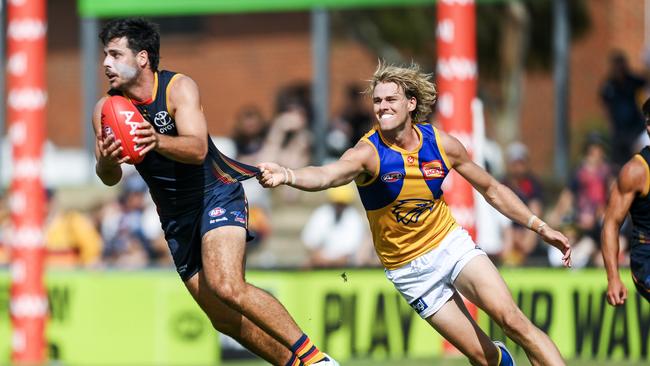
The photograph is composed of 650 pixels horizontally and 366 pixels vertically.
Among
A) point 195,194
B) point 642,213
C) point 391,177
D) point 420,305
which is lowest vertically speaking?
point 420,305

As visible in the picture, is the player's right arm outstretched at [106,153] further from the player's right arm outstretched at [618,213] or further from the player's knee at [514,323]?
the player's right arm outstretched at [618,213]

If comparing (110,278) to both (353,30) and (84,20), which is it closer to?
(84,20)

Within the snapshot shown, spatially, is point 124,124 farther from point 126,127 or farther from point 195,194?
point 195,194

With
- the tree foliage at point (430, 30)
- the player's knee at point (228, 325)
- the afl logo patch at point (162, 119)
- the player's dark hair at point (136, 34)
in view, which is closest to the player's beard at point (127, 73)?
the player's dark hair at point (136, 34)

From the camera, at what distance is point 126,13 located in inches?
725

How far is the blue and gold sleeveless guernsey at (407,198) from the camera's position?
789cm

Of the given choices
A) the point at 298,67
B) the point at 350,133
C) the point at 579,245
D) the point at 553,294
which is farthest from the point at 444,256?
the point at 298,67

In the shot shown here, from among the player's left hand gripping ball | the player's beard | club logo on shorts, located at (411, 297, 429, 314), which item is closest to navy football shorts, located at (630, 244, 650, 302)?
club logo on shorts, located at (411, 297, 429, 314)

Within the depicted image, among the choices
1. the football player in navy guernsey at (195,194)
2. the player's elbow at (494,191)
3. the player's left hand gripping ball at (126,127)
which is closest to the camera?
the player's left hand gripping ball at (126,127)

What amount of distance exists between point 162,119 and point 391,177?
4.73ft

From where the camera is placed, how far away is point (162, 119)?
800 centimetres

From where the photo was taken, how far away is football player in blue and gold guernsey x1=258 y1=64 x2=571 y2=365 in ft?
25.7

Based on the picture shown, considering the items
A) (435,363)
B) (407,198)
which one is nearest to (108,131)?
(407,198)

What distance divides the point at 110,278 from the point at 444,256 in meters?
6.45
